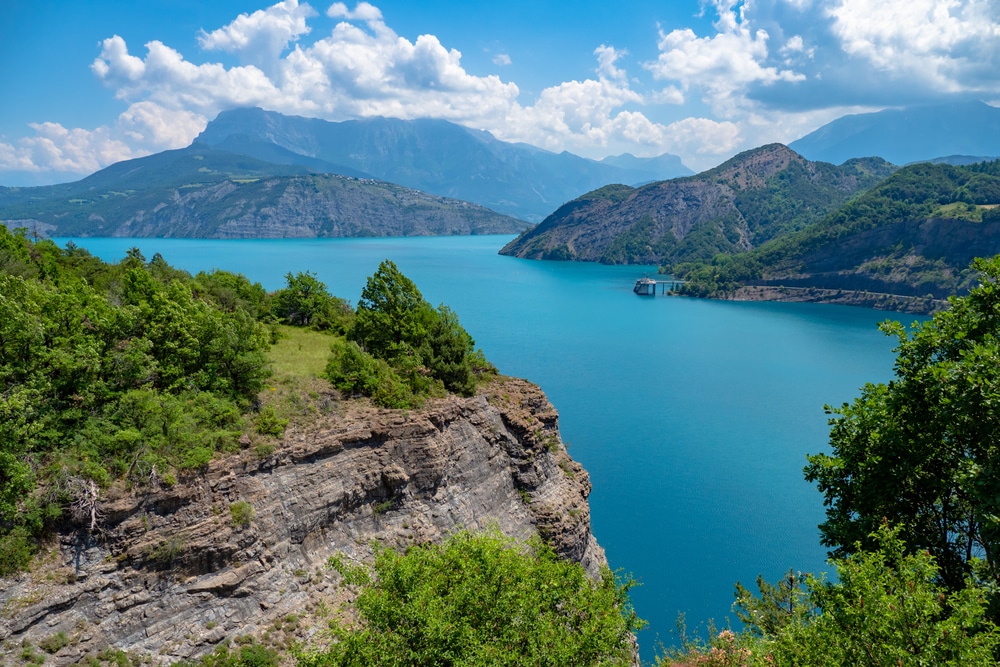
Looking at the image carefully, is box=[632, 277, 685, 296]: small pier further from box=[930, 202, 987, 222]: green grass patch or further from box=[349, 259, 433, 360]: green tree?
box=[349, 259, 433, 360]: green tree

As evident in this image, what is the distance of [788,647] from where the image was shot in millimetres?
13398

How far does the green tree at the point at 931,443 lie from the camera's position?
15438 mm

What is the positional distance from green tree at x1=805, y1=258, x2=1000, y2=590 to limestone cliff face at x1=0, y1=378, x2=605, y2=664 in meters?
17.9

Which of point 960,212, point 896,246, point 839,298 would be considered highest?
point 960,212

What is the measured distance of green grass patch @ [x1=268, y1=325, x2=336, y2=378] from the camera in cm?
3067

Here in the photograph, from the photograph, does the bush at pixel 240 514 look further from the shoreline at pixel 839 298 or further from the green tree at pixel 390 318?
the shoreline at pixel 839 298

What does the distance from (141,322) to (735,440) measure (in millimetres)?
56804

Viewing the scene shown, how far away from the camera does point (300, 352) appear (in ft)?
113

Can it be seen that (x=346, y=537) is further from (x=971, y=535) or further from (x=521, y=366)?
(x=521, y=366)

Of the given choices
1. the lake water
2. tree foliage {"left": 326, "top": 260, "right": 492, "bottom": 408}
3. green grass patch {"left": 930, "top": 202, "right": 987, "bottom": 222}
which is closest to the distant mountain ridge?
green grass patch {"left": 930, "top": 202, "right": 987, "bottom": 222}

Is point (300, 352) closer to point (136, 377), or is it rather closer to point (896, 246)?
point (136, 377)

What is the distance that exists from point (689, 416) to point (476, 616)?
57.5 m

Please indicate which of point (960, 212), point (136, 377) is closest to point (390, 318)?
point (136, 377)

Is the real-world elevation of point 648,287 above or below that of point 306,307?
above
